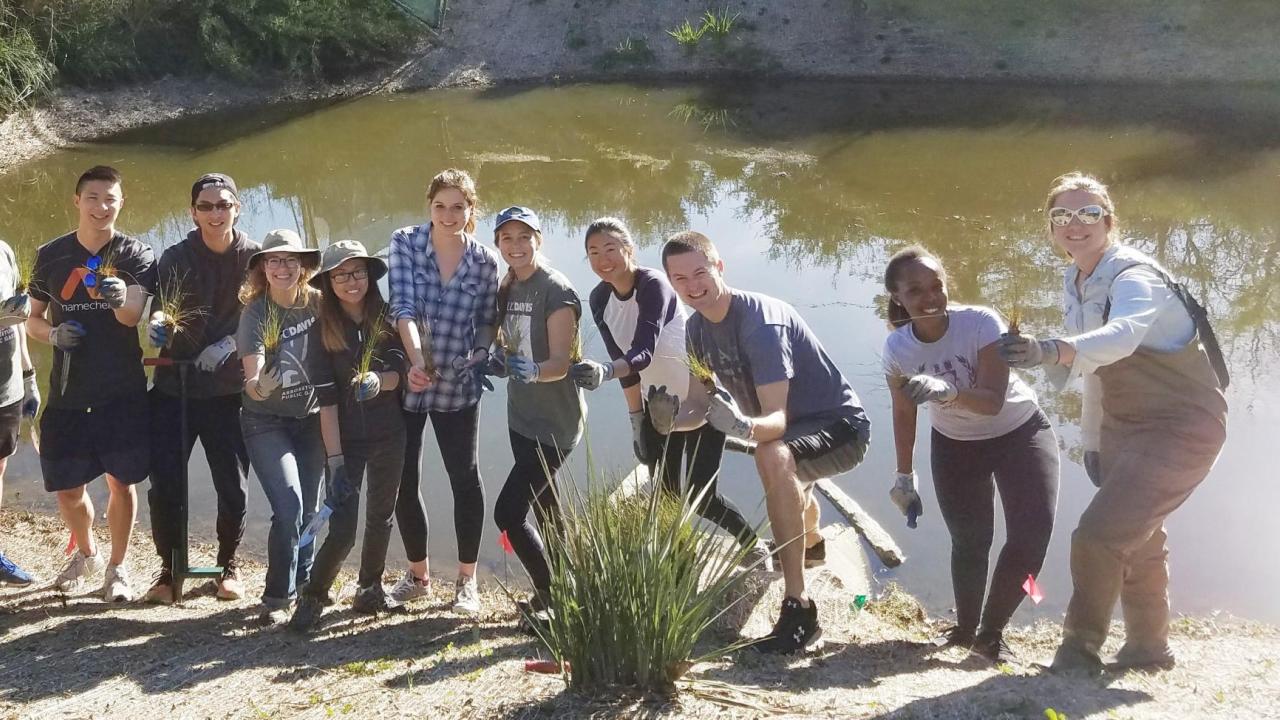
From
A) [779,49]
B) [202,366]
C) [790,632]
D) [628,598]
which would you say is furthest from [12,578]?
[779,49]

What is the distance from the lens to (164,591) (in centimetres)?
446

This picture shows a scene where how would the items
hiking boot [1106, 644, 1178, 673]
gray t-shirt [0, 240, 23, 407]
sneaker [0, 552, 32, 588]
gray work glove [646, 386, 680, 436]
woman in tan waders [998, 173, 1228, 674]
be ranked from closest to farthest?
1. woman in tan waders [998, 173, 1228, 674]
2. gray work glove [646, 386, 680, 436]
3. hiking boot [1106, 644, 1178, 673]
4. gray t-shirt [0, 240, 23, 407]
5. sneaker [0, 552, 32, 588]

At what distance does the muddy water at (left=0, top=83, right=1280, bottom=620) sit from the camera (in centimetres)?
564

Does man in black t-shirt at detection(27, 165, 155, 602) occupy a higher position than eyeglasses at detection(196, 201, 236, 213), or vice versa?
eyeglasses at detection(196, 201, 236, 213)

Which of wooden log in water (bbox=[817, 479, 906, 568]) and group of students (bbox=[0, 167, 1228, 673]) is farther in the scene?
wooden log in water (bbox=[817, 479, 906, 568])

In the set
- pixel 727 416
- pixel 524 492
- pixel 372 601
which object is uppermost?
pixel 727 416

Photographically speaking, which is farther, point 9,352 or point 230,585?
point 230,585

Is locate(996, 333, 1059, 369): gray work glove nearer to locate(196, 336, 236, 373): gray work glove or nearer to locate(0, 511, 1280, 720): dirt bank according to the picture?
locate(0, 511, 1280, 720): dirt bank

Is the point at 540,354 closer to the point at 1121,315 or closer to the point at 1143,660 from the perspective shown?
the point at 1121,315

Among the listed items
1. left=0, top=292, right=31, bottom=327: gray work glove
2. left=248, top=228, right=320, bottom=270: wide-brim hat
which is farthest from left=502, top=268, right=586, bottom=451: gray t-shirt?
left=0, top=292, right=31, bottom=327: gray work glove

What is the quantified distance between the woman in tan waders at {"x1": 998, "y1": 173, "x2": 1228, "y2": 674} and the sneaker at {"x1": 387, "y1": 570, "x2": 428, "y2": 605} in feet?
8.43

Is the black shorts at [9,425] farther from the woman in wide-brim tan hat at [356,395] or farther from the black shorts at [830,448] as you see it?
the black shorts at [830,448]

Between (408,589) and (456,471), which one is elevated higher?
(456,471)

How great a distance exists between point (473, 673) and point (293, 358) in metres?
1.40
